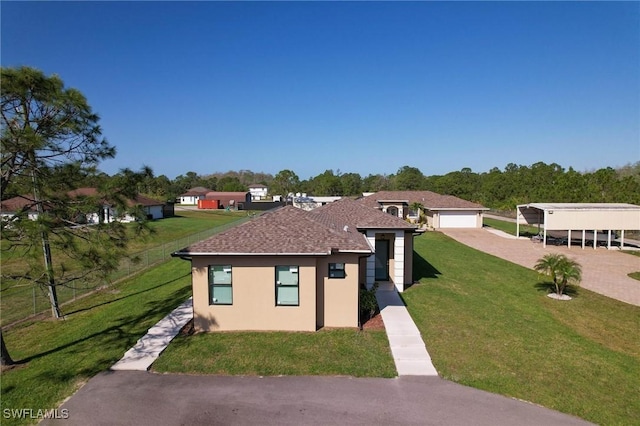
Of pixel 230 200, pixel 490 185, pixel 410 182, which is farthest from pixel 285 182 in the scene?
pixel 490 185

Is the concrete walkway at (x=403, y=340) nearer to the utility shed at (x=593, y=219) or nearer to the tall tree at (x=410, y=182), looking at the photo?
the utility shed at (x=593, y=219)

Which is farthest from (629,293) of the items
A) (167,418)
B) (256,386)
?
(167,418)

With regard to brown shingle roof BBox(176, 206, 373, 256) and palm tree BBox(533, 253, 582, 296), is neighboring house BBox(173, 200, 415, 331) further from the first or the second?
palm tree BBox(533, 253, 582, 296)

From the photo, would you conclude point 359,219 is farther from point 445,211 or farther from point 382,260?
point 445,211

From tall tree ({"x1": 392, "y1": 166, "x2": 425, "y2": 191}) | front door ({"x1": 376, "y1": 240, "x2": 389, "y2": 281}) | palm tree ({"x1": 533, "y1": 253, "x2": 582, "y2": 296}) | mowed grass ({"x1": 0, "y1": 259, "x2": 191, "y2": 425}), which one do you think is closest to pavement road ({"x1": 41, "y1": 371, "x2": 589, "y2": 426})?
mowed grass ({"x1": 0, "y1": 259, "x2": 191, "y2": 425})

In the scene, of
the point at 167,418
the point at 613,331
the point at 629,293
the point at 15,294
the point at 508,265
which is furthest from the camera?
the point at 508,265

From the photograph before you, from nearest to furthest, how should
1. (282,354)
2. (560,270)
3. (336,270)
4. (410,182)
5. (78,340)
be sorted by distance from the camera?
(282,354)
(78,340)
(336,270)
(560,270)
(410,182)

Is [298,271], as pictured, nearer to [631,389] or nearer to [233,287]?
[233,287]
